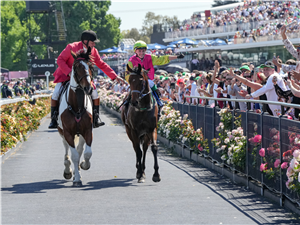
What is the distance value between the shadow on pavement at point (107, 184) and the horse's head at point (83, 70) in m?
1.68

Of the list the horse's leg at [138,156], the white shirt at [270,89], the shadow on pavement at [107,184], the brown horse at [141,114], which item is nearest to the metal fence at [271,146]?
the white shirt at [270,89]

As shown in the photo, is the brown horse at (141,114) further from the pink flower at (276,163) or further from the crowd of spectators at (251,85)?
the pink flower at (276,163)

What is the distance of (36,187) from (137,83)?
261cm

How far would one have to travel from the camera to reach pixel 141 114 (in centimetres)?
1049

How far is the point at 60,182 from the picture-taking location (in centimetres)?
1048

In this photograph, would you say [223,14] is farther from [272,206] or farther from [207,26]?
[272,206]

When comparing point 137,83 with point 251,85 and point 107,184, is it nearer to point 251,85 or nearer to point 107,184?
point 107,184

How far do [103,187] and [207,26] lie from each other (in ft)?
163

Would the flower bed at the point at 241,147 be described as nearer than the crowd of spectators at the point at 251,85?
Yes

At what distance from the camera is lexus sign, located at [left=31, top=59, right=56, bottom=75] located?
45375mm

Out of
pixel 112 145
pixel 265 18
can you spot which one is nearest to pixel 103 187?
pixel 112 145

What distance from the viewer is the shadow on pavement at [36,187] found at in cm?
951

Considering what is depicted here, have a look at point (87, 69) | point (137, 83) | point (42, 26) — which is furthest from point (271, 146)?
point (42, 26)

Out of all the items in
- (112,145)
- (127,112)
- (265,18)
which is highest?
(265,18)
